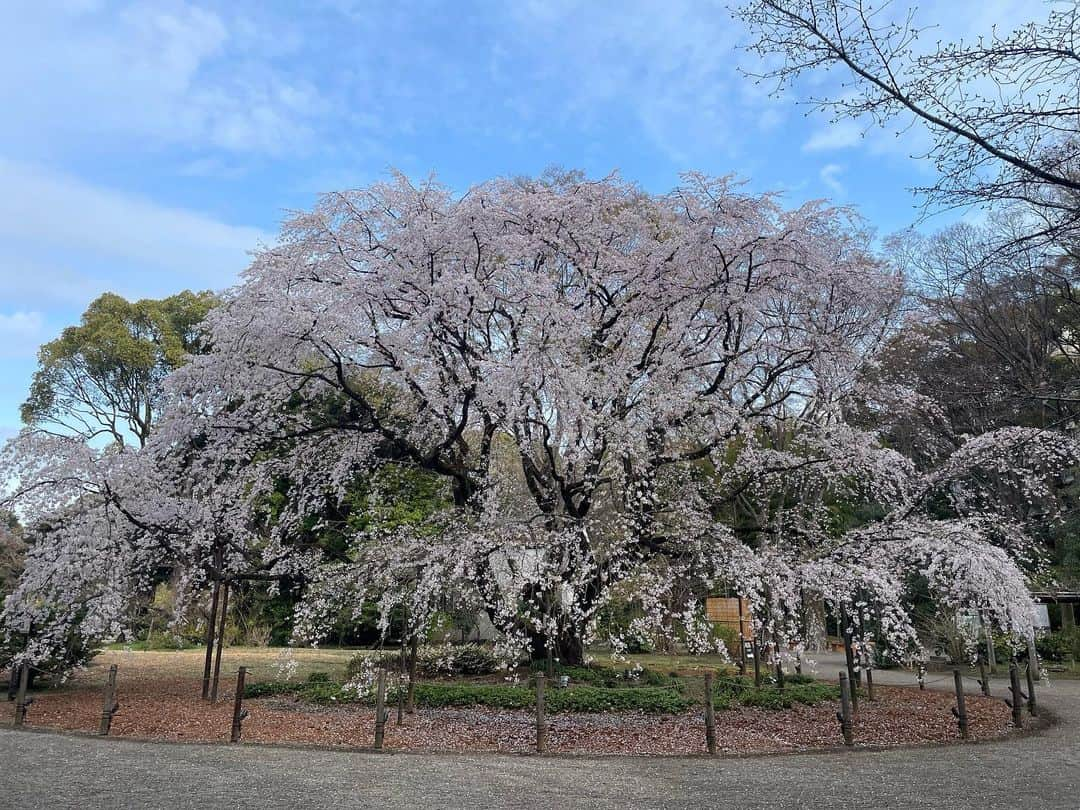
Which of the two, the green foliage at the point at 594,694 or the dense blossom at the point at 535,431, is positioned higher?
the dense blossom at the point at 535,431

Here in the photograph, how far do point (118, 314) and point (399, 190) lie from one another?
18.1 m

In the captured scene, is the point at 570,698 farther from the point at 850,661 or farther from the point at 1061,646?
the point at 1061,646

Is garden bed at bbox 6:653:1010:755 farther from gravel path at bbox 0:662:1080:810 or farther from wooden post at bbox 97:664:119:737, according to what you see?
gravel path at bbox 0:662:1080:810

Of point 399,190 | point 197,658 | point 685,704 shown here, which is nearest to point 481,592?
point 685,704

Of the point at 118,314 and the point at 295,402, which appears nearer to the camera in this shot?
the point at 295,402

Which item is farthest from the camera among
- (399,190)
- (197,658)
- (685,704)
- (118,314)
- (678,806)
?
(118,314)

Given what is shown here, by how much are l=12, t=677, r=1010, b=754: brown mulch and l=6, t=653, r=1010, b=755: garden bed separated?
1cm

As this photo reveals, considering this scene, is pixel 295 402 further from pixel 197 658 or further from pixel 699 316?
pixel 699 316

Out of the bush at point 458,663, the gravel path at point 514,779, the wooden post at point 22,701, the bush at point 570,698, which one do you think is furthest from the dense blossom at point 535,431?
the bush at point 458,663

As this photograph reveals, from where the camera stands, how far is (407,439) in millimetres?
10570

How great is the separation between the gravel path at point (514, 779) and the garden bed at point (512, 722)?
682mm

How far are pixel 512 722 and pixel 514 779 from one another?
292cm

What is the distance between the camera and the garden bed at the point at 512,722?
7367 mm

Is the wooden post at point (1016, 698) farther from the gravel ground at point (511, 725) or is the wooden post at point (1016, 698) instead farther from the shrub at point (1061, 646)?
the shrub at point (1061, 646)
